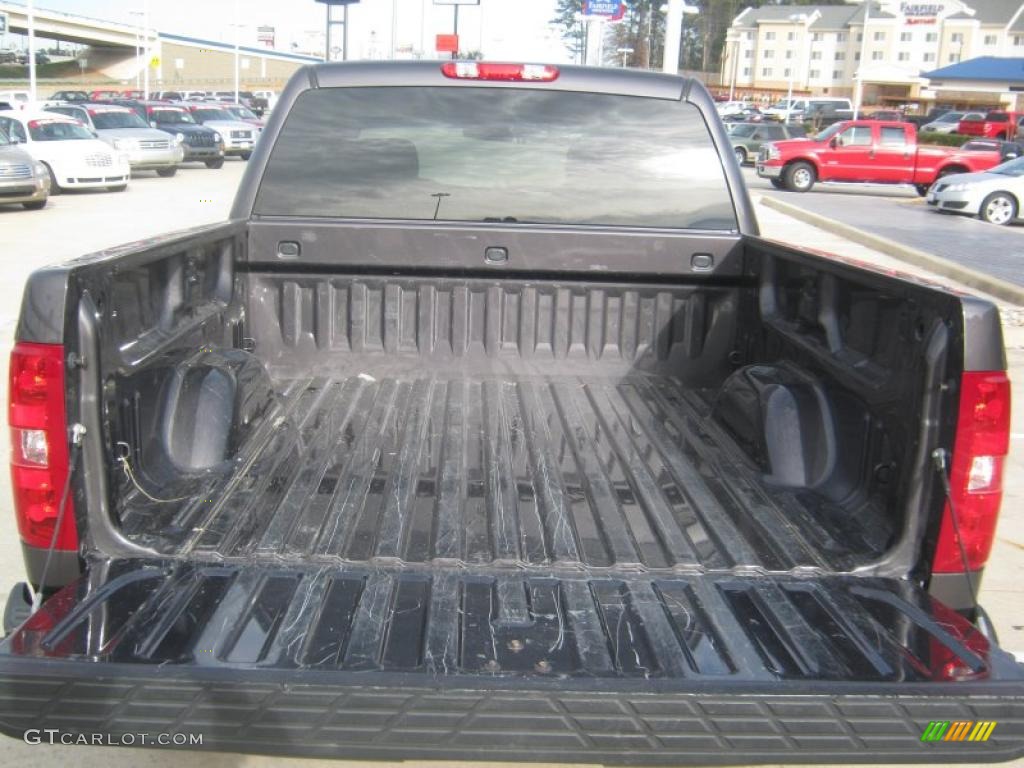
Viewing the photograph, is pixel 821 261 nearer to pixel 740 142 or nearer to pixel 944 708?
pixel 944 708

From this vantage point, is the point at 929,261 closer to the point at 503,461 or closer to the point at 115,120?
the point at 503,461

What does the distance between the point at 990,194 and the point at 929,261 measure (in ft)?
28.2

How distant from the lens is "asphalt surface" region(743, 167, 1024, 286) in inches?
647

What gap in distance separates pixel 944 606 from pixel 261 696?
1.61 meters

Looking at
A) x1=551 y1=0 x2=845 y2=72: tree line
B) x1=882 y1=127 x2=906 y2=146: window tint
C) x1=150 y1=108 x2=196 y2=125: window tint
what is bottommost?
x1=150 y1=108 x2=196 y2=125: window tint

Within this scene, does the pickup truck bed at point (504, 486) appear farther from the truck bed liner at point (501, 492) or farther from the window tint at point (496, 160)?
the window tint at point (496, 160)

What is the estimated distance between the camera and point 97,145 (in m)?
22.8

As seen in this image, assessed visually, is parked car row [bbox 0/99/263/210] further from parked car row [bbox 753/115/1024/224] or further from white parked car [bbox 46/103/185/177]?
parked car row [bbox 753/115/1024/224]

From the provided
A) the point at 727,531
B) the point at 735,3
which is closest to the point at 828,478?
the point at 727,531

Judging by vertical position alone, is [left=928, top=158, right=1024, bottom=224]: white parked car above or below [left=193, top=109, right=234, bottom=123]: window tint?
below

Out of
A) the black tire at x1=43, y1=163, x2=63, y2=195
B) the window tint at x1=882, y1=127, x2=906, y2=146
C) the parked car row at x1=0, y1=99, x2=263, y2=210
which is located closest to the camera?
the parked car row at x1=0, y1=99, x2=263, y2=210

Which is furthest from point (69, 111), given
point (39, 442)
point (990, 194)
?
point (39, 442)

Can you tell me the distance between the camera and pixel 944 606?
2.54 meters

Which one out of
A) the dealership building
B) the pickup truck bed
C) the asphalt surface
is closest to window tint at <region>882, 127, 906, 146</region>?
the asphalt surface
